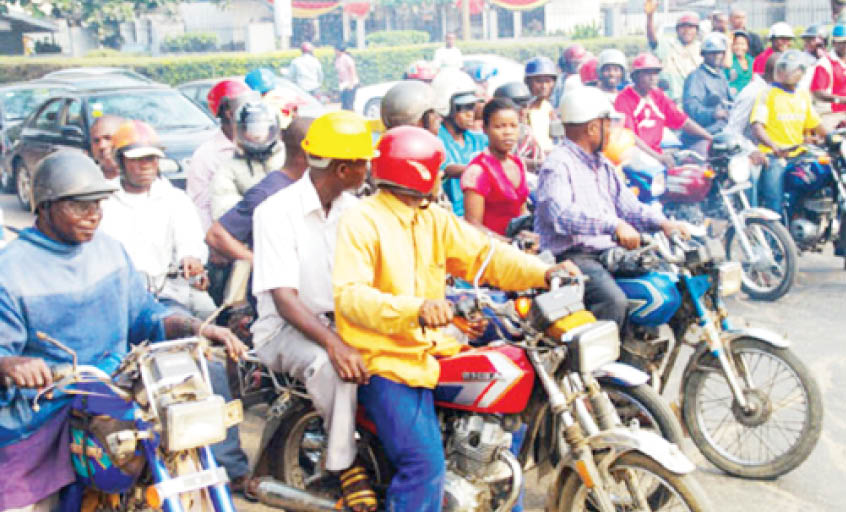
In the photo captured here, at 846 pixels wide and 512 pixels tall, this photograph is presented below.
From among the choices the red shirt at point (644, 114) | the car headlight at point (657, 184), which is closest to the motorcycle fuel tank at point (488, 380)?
the car headlight at point (657, 184)

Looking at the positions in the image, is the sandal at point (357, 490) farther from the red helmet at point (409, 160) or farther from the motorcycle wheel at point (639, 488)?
the red helmet at point (409, 160)

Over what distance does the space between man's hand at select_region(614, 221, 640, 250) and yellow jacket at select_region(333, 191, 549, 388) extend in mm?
1163

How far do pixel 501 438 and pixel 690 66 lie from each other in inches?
409

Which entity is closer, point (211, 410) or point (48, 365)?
point (211, 410)

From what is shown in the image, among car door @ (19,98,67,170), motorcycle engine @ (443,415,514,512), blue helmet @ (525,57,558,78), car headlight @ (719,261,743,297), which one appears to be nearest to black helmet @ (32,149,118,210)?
motorcycle engine @ (443,415,514,512)

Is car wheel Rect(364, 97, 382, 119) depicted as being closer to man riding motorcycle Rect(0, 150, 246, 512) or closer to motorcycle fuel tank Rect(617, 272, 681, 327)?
motorcycle fuel tank Rect(617, 272, 681, 327)

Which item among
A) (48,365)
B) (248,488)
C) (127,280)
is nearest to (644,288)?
(248,488)

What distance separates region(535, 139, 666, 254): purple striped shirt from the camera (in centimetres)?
549

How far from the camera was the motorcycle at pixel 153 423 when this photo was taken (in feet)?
10.8

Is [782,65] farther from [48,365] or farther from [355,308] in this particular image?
[48,365]

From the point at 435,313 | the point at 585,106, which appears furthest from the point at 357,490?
the point at 585,106

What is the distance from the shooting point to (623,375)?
4.49 m

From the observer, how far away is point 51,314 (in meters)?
3.70

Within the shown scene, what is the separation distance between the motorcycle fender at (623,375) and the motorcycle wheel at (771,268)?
4456 mm
